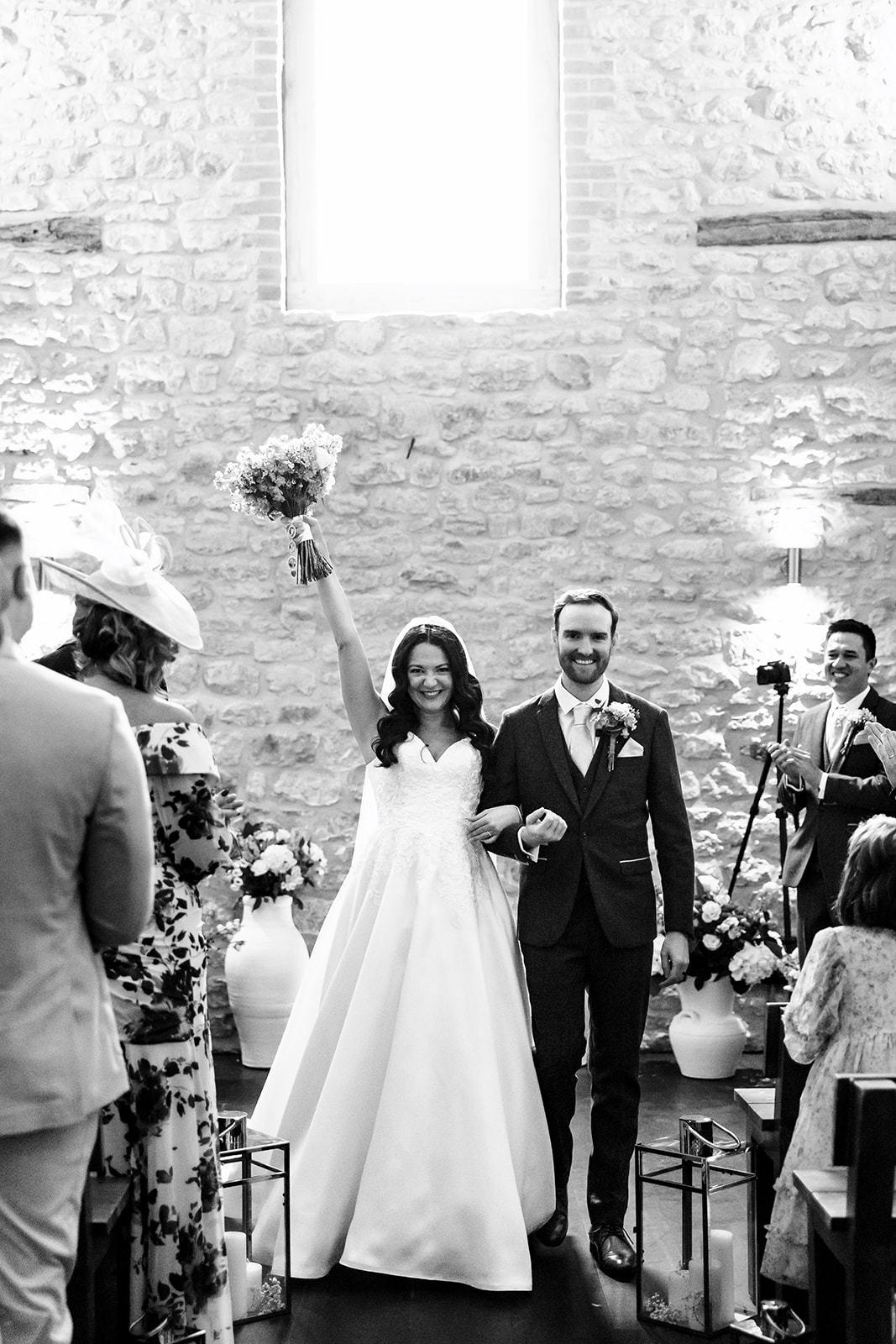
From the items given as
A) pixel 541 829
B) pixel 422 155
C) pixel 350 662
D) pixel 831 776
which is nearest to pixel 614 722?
pixel 541 829

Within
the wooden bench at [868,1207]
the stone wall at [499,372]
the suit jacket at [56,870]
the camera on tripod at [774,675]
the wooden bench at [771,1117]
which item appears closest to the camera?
the suit jacket at [56,870]

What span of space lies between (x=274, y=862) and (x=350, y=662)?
81.0 inches

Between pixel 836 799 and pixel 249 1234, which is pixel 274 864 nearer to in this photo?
pixel 836 799

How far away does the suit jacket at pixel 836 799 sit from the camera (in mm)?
4863

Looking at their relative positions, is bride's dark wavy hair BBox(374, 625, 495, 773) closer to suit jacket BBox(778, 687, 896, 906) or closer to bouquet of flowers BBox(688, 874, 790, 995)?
suit jacket BBox(778, 687, 896, 906)

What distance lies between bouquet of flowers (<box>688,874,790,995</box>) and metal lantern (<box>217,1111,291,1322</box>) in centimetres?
264

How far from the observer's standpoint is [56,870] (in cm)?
178

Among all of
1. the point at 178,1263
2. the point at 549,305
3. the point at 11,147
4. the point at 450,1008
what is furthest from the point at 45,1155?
the point at 11,147

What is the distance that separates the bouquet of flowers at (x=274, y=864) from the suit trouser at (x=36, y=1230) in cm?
372

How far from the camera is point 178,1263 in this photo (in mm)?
2504

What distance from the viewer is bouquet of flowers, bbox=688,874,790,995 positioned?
17.8 ft

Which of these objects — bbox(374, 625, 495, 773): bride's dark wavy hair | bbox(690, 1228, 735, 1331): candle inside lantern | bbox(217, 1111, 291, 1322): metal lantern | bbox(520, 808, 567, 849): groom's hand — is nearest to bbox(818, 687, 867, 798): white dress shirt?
bbox(374, 625, 495, 773): bride's dark wavy hair

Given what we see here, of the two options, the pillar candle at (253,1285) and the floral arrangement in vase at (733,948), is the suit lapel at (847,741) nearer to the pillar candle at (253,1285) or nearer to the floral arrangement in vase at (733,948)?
the floral arrangement in vase at (733,948)

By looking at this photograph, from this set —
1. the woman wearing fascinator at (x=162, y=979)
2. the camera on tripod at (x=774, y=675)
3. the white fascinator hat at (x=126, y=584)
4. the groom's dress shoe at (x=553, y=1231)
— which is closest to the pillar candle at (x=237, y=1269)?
the woman wearing fascinator at (x=162, y=979)
